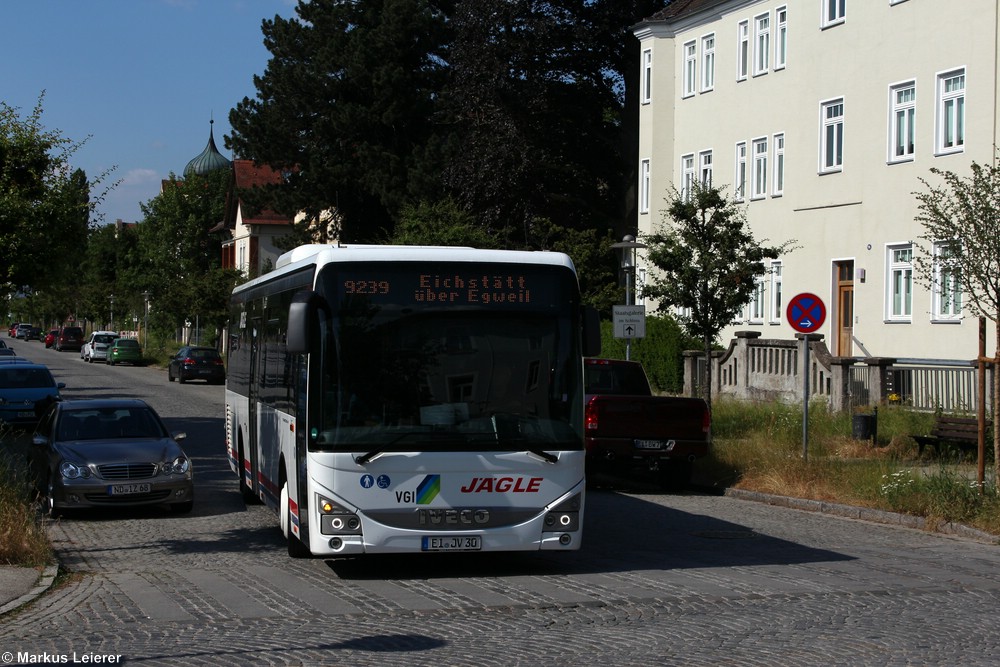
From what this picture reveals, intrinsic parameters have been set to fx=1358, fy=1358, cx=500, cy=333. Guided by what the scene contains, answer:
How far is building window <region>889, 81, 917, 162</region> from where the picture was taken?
105 feet

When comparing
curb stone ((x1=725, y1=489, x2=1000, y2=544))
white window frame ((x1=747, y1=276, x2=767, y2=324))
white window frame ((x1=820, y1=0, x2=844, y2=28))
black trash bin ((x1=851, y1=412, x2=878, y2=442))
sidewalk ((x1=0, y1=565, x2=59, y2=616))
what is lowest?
sidewalk ((x1=0, y1=565, x2=59, y2=616))

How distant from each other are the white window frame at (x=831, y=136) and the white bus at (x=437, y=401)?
81.1 feet

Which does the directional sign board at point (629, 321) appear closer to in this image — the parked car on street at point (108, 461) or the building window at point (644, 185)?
the parked car on street at point (108, 461)

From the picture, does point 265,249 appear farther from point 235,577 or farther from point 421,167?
point 235,577

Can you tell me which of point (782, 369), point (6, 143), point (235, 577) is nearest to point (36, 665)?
point (235, 577)

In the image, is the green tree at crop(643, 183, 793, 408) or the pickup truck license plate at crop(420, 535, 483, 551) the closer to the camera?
the pickup truck license plate at crop(420, 535, 483, 551)

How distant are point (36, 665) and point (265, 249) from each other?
8588cm

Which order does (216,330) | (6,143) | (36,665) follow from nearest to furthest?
(36,665), (6,143), (216,330)

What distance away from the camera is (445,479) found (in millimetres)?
11234

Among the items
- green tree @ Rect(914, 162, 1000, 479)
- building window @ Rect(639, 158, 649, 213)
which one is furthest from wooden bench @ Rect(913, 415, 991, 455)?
building window @ Rect(639, 158, 649, 213)

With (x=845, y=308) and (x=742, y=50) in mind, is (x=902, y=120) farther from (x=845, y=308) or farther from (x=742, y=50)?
(x=742, y=50)

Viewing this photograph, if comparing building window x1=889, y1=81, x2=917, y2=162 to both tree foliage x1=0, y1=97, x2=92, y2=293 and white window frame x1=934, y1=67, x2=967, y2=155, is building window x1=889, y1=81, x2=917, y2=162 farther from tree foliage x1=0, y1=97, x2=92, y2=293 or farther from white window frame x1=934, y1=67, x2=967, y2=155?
tree foliage x1=0, y1=97, x2=92, y2=293

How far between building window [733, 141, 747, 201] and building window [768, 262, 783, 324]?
2913 mm

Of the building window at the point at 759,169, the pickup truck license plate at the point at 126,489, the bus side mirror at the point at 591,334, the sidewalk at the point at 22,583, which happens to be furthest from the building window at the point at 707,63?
the sidewalk at the point at 22,583
